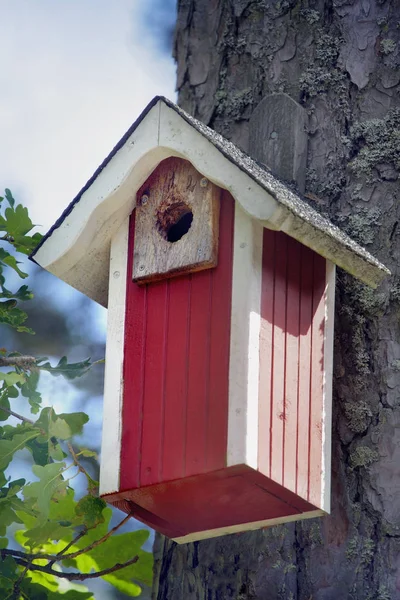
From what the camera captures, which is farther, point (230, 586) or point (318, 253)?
point (230, 586)

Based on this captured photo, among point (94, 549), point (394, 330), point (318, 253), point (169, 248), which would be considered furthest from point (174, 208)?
point (94, 549)

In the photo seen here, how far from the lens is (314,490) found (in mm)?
3240

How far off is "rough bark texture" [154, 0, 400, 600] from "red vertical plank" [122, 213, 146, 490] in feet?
1.95

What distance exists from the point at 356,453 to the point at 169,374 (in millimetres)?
647

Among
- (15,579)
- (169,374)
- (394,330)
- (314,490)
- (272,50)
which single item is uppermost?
(272,50)

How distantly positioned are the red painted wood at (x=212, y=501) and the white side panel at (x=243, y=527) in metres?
0.02

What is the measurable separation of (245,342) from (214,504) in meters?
0.48

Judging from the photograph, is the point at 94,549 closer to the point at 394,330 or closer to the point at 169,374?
the point at 169,374

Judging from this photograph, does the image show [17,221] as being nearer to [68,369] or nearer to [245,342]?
[68,369]

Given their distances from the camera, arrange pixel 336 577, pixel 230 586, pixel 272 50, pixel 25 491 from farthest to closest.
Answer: pixel 272 50, pixel 230 586, pixel 336 577, pixel 25 491

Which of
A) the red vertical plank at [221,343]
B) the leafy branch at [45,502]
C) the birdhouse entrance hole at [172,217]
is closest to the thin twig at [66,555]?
the leafy branch at [45,502]

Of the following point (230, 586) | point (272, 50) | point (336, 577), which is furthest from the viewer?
point (272, 50)

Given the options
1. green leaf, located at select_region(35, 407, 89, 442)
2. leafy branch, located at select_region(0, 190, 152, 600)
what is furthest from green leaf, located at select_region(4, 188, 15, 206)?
green leaf, located at select_region(35, 407, 89, 442)

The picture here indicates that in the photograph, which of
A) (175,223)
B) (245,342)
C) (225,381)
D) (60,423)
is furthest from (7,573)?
(175,223)
